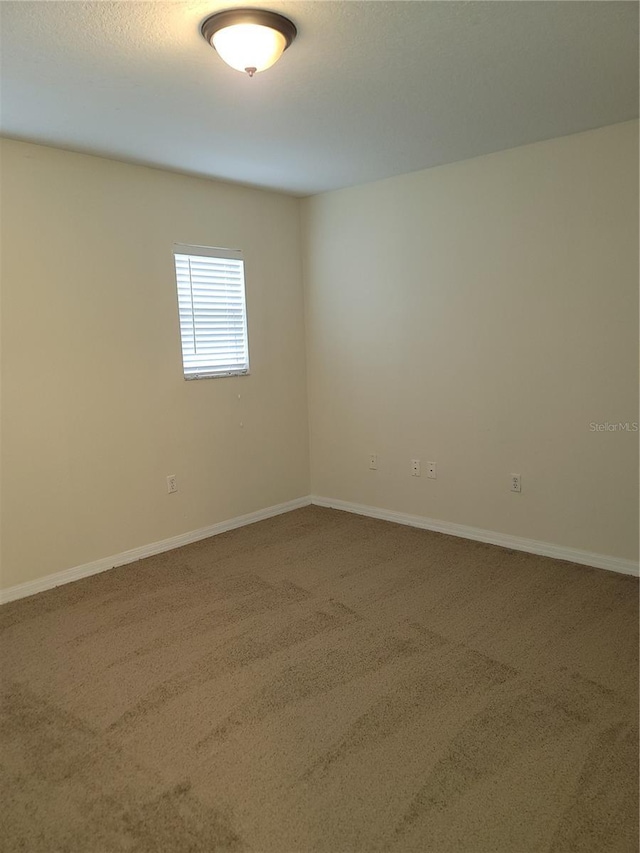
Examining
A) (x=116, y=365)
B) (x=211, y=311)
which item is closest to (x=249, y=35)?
(x=116, y=365)

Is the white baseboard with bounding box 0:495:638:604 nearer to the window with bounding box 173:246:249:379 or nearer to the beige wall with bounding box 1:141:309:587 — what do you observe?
the beige wall with bounding box 1:141:309:587

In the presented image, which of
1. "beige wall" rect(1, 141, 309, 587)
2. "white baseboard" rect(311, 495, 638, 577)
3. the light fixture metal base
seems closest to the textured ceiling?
the light fixture metal base

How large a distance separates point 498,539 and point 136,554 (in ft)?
7.76

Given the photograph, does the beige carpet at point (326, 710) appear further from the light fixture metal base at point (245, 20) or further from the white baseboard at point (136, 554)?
the light fixture metal base at point (245, 20)

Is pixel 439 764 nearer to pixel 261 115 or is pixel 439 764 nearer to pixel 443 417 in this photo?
pixel 443 417

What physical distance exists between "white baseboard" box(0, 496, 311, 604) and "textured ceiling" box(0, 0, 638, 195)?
7.92 feet

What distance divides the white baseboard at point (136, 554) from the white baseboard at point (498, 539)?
20.2 inches

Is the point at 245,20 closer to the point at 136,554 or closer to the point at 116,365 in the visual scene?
the point at 116,365

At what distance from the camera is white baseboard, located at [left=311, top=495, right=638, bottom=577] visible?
11.2 ft

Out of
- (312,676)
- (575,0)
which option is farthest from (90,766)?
(575,0)

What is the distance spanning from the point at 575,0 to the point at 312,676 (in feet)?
8.65

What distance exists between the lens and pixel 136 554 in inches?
151

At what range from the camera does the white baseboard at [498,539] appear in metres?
3.42

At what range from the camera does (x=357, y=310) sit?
4449 millimetres
